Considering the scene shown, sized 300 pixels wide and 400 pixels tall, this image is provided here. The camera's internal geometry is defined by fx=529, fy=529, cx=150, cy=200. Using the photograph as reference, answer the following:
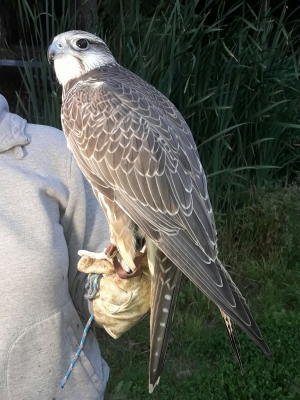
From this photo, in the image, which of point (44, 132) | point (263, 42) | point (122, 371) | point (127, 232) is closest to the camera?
point (127, 232)

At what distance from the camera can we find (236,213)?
3982 mm

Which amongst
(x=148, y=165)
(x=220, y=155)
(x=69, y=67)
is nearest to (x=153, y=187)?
(x=148, y=165)

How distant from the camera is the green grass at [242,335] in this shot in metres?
3.02

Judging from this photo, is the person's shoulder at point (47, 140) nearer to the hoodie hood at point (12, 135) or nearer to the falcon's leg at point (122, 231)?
the hoodie hood at point (12, 135)

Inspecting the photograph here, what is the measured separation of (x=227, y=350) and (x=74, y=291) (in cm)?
166

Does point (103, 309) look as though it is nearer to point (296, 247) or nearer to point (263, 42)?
point (296, 247)

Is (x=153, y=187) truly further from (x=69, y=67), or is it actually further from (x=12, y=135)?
(x=69, y=67)

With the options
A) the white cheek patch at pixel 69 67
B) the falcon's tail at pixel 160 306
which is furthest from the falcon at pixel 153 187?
the white cheek patch at pixel 69 67

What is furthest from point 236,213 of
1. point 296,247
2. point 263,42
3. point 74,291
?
point 74,291

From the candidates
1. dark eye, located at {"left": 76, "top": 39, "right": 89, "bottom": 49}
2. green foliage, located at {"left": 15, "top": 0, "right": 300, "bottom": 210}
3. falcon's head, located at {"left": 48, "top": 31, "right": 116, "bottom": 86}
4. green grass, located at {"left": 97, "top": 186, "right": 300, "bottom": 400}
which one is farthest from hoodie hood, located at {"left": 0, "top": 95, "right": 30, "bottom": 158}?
green grass, located at {"left": 97, "top": 186, "right": 300, "bottom": 400}

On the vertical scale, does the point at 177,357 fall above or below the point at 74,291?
below

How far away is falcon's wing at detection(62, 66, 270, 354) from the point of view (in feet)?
5.05

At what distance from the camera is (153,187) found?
1677 millimetres

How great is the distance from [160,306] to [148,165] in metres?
0.45
